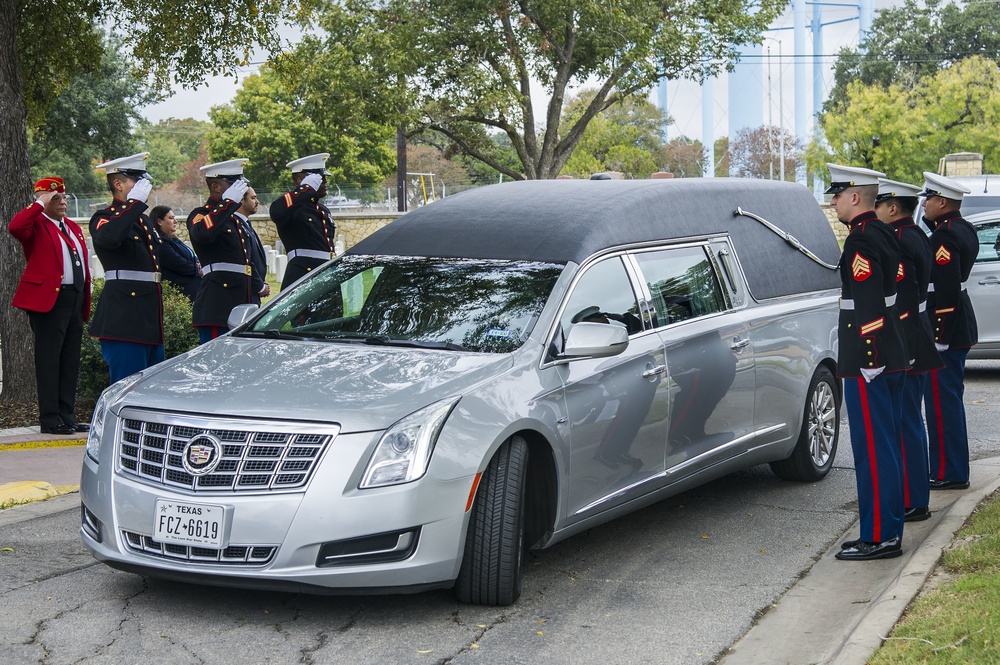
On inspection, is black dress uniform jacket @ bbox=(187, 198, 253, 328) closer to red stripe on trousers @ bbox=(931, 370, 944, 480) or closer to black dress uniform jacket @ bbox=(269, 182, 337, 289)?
black dress uniform jacket @ bbox=(269, 182, 337, 289)

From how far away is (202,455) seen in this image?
4934 millimetres

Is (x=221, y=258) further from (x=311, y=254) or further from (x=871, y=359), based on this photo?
(x=871, y=359)

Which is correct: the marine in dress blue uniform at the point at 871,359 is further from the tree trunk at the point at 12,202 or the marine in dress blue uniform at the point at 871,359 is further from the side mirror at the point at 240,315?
the tree trunk at the point at 12,202

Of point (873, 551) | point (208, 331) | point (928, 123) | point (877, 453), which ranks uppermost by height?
point (928, 123)

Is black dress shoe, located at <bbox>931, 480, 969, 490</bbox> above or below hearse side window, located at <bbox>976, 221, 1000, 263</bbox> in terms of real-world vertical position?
below

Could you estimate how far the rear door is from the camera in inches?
257

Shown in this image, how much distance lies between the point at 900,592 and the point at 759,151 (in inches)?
3675

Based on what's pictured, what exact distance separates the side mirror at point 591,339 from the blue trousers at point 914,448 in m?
1.85

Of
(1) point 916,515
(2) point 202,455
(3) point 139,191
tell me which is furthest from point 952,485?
(3) point 139,191

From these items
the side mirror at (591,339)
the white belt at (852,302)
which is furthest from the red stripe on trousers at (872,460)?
the side mirror at (591,339)

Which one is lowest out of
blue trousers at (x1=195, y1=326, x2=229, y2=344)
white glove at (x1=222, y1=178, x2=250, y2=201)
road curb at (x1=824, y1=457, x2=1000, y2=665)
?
road curb at (x1=824, y1=457, x2=1000, y2=665)

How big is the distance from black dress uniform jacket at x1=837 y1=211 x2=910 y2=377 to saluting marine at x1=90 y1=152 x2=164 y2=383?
5.20 metres

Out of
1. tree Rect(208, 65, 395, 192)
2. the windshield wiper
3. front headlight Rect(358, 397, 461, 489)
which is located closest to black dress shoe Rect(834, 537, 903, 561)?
the windshield wiper

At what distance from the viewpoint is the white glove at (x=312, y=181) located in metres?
9.72
